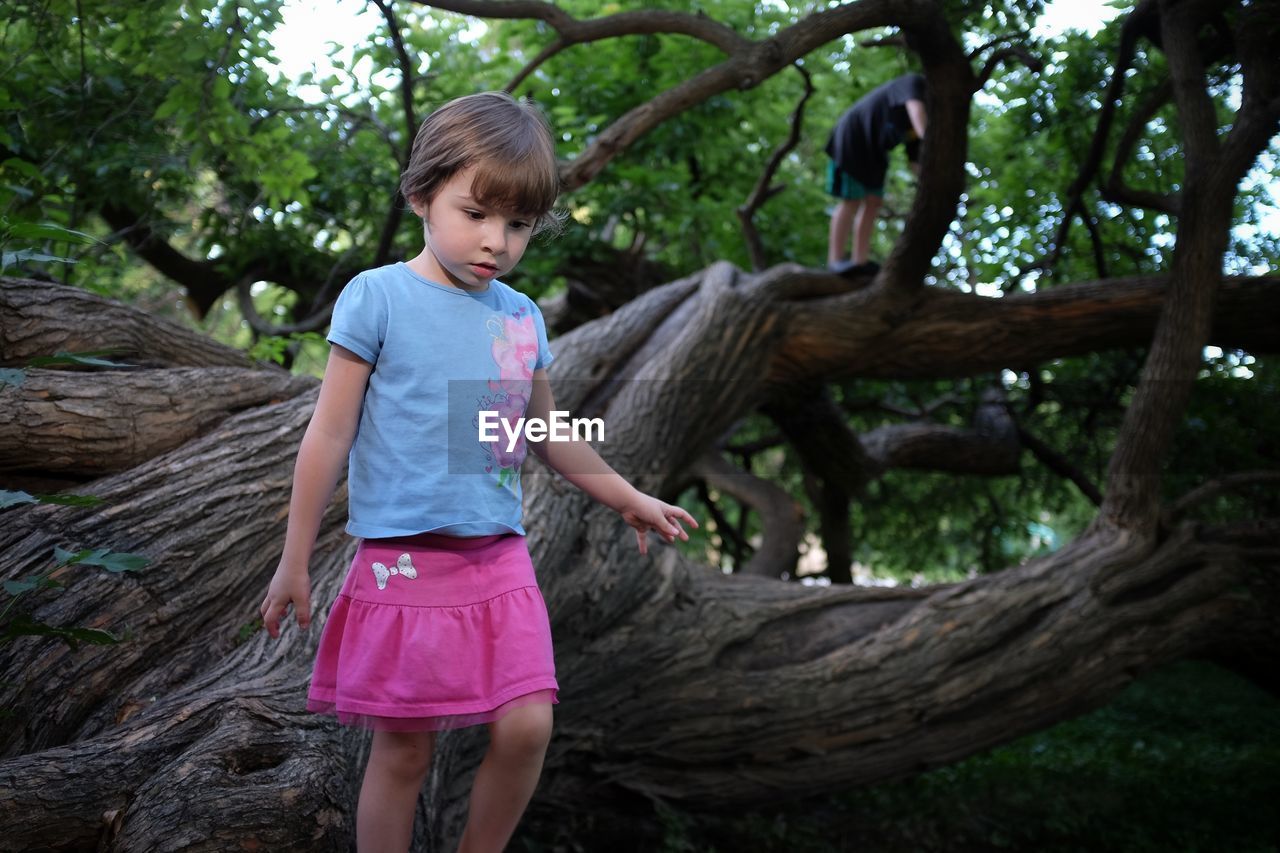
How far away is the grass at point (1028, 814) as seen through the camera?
12.8 ft

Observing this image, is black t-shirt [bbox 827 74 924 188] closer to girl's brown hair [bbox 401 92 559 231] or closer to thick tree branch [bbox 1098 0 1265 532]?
thick tree branch [bbox 1098 0 1265 532]

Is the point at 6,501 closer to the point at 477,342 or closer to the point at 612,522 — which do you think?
the point at 477,342

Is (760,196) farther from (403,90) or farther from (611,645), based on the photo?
(611,645)

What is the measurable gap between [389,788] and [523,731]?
0.27 m

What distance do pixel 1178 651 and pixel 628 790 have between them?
7.83 ft

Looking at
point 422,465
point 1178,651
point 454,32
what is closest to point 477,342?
point 422,465

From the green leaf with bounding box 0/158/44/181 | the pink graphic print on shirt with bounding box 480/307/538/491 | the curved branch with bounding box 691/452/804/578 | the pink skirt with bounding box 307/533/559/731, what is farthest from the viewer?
the curved branch with bounding box 691/452/804/578

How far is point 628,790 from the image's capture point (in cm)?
387

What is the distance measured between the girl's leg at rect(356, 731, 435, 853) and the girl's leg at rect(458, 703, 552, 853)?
54 mm

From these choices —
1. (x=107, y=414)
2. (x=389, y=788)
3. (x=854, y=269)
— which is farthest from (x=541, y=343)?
(x=854, y=269)

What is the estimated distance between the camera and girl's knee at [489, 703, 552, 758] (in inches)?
73.8

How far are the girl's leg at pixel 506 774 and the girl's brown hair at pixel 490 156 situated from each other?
887 mm

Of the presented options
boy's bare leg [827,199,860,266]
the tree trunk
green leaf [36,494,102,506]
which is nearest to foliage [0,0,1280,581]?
boy's bare leg [827,199,860,266]

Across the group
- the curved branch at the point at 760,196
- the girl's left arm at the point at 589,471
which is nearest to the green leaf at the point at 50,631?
the girl's left arm at the point at 589,471
